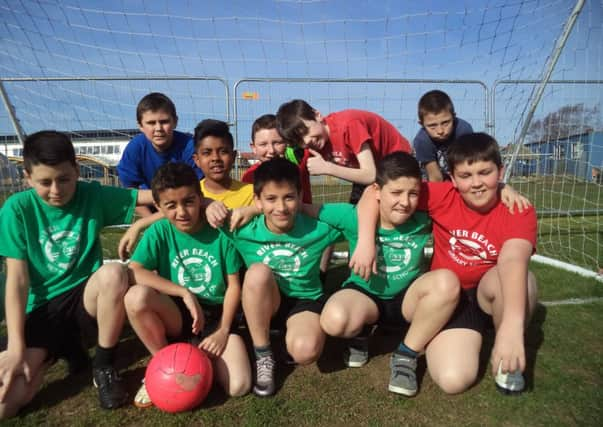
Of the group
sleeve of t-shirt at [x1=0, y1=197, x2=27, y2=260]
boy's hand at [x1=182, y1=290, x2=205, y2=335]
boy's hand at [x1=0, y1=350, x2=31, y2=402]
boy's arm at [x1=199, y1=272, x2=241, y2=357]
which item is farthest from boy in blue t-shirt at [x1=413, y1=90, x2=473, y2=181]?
boy's hand at [x1=0, y1=350, x2=31, y2=402]

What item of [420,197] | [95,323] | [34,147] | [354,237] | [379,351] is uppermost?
[34,147]

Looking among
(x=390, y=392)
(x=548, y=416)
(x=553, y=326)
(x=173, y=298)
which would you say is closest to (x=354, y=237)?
(x=390, y=392)

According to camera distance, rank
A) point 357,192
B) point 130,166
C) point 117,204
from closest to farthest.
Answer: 1. point 117,204
2. point 130,166
3. point 357,192

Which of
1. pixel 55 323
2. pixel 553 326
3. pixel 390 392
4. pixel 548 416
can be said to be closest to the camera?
pixel 548 416

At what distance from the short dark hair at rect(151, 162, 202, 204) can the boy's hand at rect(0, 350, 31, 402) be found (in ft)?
3.36

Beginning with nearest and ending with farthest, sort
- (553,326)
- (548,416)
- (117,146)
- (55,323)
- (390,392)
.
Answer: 1. (548,416)
2. (390,392)
3. (55,323)
4. (553,326)
5. (117,146)

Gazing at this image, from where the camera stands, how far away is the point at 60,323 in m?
2.35

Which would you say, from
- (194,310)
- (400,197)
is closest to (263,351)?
(194,310)

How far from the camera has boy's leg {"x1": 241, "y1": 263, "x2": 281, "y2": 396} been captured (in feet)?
7.13

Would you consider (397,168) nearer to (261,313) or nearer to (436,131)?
(261,313)

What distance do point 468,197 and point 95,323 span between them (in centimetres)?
223

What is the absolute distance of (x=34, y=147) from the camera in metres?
2.19

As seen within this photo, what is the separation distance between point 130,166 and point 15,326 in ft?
5.71

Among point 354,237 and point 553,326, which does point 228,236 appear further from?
point 553,326
